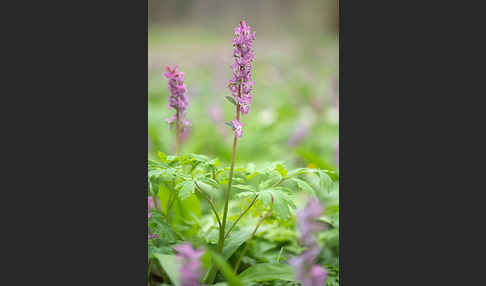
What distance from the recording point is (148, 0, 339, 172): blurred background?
3.49 meters

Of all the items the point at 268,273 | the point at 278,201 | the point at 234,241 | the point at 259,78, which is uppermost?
the point at 259,78

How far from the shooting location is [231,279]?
1.50 meters

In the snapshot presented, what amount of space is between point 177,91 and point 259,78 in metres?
5.52

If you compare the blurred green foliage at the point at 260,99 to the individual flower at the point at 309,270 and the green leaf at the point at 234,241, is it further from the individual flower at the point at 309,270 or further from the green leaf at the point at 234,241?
the individual flower at the point at 309,270

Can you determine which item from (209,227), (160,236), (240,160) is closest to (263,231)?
(209,227)

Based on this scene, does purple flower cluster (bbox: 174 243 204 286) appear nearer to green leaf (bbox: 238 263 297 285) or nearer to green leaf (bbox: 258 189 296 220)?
green leaf (bbox: 258 189 296 220)

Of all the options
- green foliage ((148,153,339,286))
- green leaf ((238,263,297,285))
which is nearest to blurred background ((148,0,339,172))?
green foliage ((148,153,339,286))

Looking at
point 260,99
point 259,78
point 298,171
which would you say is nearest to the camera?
point 298,171

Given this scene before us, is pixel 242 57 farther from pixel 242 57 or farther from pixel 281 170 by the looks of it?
pixel 281 170

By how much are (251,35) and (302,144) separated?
2.76 metres

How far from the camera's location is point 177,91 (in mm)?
2057

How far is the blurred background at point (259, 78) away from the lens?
3490 millimetres

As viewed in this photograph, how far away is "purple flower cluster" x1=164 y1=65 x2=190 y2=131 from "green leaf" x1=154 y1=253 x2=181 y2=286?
0.68m

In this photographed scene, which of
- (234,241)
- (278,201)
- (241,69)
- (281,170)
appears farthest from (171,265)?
(241,69)
